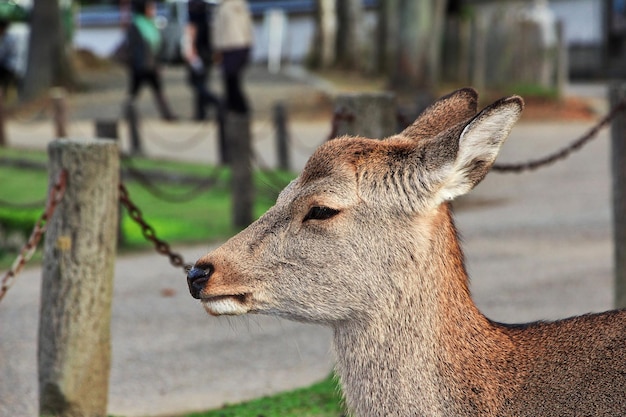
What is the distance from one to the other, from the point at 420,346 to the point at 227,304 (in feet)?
2.29

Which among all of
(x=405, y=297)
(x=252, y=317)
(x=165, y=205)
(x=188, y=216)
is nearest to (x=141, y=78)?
(x=165, y=205)

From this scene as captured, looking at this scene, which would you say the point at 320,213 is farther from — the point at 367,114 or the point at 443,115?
the point at 367,114

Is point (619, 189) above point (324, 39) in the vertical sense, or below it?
above

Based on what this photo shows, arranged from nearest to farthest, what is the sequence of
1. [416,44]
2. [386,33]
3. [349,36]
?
1. [416,44]
2. [386,33]
3. [349,36]

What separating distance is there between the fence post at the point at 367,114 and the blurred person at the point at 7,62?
81.3 ft

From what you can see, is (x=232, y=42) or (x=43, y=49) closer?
(x=232, y=42)

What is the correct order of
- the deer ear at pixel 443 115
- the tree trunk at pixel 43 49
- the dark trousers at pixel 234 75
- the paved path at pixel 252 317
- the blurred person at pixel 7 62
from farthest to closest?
1. the blurred person at pixel 7 62
2. the tree trunk at pixel 43 49
3. the dark trousers at pixel 234 75
4. the paved path at pixel 252 317
5. the deer ear at pixel 443 115

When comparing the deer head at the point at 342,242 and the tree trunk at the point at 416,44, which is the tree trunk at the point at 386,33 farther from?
the deer head at the point at 342,242

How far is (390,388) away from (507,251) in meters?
6.84

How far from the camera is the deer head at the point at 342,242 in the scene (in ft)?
13.2

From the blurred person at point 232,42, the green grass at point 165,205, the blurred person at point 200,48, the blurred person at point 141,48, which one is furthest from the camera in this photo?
the blurred person at point 141,48

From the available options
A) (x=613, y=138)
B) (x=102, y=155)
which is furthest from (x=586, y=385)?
(x=613, y=138)

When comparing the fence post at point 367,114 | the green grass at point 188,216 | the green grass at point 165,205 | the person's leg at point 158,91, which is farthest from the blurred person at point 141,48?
the fence post at point 367,114

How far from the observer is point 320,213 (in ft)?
13.5
